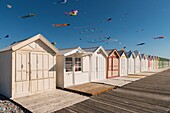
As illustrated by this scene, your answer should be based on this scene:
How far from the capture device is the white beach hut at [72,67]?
782cm

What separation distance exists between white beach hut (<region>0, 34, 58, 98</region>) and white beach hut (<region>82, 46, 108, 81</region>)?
3.90m

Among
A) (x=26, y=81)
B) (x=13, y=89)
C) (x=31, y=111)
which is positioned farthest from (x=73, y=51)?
(x=31, y=111)

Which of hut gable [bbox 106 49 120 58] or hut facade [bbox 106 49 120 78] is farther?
hut gable [bbox 106 49 120 58]

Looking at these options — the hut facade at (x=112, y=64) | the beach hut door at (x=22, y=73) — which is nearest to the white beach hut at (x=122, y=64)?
the hut facade at (x=112, y=64)

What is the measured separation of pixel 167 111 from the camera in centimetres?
343

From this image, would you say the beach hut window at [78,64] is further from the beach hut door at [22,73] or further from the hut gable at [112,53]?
the hut gable at [112,53]

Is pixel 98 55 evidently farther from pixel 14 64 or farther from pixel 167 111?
pixel 167 111

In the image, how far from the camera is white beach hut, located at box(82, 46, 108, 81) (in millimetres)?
10344

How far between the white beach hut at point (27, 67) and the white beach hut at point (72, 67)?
0.69 metres

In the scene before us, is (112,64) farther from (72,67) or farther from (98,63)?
(72,67)

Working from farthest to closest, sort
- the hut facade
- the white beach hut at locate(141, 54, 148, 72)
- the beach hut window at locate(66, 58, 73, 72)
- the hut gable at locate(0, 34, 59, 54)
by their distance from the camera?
the white beach hut at locate(141, 54, 148, 72) → the hut facade → the beach hut window at locate(66, 58, 73, 72) → the hut gable at locate(0, 34, 59, 54)

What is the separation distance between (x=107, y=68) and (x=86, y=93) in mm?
6080

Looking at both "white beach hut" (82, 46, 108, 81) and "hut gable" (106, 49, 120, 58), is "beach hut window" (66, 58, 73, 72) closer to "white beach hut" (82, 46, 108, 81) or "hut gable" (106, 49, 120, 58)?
"white beach hut" (82, 46, 108, 81)

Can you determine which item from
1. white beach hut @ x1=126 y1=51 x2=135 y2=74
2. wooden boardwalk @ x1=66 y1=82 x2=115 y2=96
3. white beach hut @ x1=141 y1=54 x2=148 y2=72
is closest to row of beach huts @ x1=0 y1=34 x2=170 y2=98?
wooden boardwalk @ x1=66 y1=82 x2=115 y2=96
